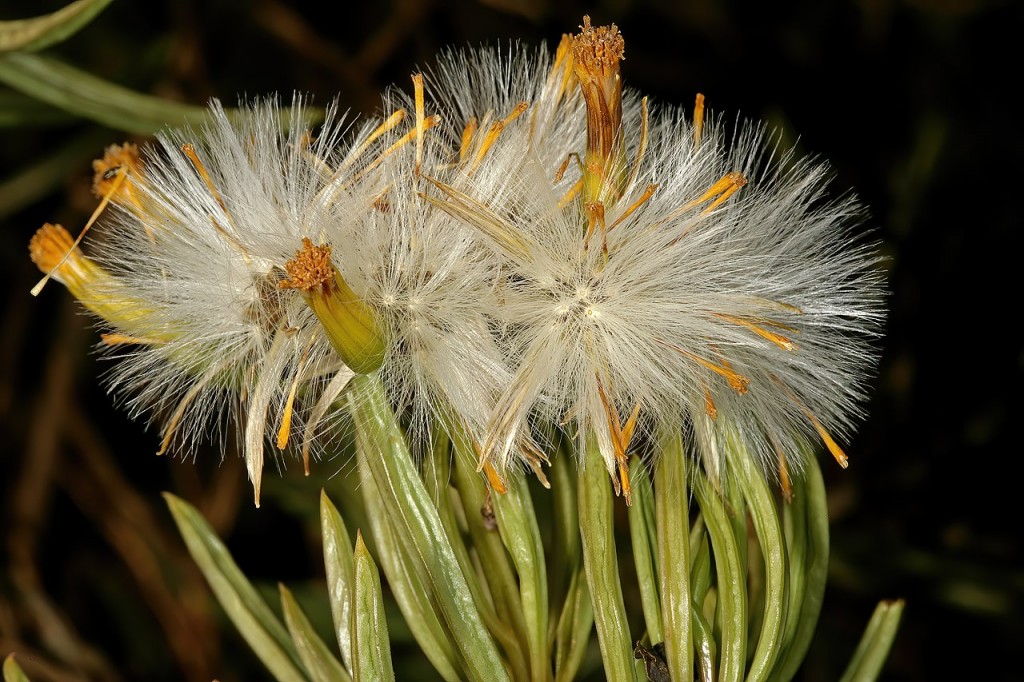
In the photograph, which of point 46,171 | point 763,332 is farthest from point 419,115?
point 46,171

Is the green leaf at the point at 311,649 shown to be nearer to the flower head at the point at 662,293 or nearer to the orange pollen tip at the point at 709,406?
the flower head at the point at 662,293

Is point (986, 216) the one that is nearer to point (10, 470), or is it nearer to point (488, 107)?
point (488, 107)

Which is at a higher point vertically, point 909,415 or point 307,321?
point 909,415

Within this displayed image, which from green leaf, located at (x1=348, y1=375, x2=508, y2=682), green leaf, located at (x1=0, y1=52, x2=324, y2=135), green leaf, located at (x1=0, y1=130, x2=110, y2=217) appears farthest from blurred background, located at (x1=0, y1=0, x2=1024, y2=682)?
green leaf, located at (x1=348, y1=375, x2=508, y2=682)

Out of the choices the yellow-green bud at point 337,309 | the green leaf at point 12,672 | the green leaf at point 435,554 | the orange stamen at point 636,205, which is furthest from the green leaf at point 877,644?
the green leaf at point 12,672

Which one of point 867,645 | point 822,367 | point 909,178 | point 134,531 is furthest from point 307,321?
point 909,178
